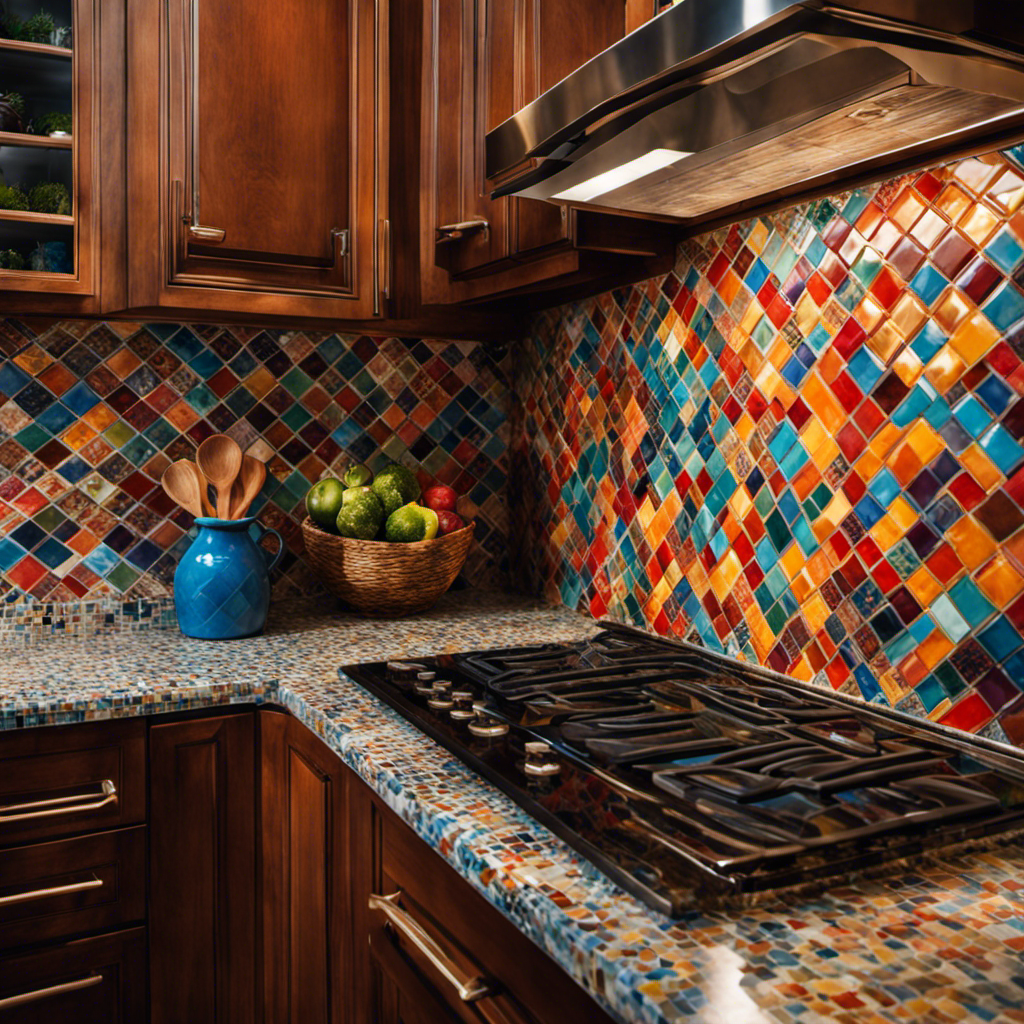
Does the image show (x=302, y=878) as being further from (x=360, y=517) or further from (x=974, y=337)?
(x=974, y=337)

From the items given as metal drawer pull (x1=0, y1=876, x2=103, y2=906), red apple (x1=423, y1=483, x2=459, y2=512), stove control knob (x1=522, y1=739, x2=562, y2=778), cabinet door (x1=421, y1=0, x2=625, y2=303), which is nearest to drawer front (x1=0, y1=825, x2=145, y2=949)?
metal drawer pull (x1=0, y1=876, x2=103, y2=906)

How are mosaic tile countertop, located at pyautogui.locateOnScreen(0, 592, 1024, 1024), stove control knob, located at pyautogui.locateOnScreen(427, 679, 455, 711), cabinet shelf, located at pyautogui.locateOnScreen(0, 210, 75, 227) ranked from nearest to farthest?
mosaic tile countertop, located at pyautogui.locateOnScreen(0, 592, 1024, 1024), stove control knob, located at pyautogui.locateOnScreen(427, 679, 455, 711), cabinet shelf, located at pyautogui.locateOnScreen(0, 210, 75, 227)

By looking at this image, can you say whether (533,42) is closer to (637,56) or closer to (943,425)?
(637,56)

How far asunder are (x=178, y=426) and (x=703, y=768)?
1410mm

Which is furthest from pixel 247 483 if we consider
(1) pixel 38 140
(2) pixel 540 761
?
(2) pixel 540 761

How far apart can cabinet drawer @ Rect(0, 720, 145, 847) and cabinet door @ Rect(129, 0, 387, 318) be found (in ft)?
2.48

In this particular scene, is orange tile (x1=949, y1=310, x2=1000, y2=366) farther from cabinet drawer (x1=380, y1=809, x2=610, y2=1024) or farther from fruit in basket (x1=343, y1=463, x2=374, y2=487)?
fruit in basket (x1=343, y1=463, x2=374, y2=487)

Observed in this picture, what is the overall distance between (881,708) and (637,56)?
867mm

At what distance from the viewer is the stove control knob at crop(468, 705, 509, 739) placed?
1073 mm

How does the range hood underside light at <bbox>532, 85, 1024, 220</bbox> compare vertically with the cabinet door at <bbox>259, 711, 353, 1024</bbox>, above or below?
above

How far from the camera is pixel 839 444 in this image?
1299 mm

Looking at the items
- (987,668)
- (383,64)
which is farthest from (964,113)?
(383,64)

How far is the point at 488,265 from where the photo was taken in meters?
1.66

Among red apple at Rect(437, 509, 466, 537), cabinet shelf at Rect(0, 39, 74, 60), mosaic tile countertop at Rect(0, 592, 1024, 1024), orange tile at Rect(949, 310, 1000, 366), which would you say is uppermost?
cabinet shelf at Rect(0, 39, 74, 60)
